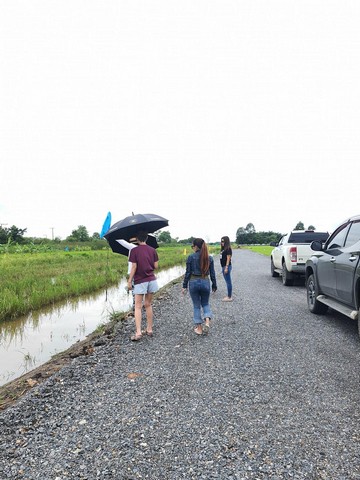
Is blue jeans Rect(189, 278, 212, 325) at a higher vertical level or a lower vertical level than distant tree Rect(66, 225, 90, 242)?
lower

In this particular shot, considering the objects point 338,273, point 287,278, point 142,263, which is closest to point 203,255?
point 142,263

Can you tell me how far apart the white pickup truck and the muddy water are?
18.4 feet

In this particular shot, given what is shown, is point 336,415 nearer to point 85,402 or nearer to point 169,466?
point 169,466

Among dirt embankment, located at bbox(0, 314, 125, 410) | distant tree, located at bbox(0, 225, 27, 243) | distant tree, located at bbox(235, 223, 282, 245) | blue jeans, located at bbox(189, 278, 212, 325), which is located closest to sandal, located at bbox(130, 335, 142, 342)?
dirt embankment, located at bbox(0, 314, 125, 410)

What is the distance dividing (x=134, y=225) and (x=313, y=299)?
4.38 m

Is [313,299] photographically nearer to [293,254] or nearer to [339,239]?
[339,239]

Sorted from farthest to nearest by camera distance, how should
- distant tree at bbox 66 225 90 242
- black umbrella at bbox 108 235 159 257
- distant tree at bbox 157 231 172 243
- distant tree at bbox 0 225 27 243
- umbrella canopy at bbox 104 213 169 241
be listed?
1. distant tree at bbox 157 231 172 243
2. distant tree at bbox 66 225 90 242
3. distant tree at bbox 0 225 27 243
4. black umbrella at bbox 108 235 159 257
5. umbrella canopy at bbox 104 213 169 241

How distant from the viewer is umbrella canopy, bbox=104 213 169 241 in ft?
21.3

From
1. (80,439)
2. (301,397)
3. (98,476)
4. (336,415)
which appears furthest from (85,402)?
(336,415)

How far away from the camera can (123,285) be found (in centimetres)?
1565

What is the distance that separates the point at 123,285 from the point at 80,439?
12.8m

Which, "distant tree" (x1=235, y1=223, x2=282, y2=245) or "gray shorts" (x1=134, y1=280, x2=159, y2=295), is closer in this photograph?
"gray shorts" (x1=134, y1=280, x2=159, y2=295)

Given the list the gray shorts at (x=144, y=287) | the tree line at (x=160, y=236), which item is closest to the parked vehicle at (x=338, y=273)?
the gray shorts at (x=144, y=287)

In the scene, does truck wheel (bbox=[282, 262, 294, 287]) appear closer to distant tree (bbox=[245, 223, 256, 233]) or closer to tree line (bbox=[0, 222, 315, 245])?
tree line (bbox=[0, 222, 315, 245])
